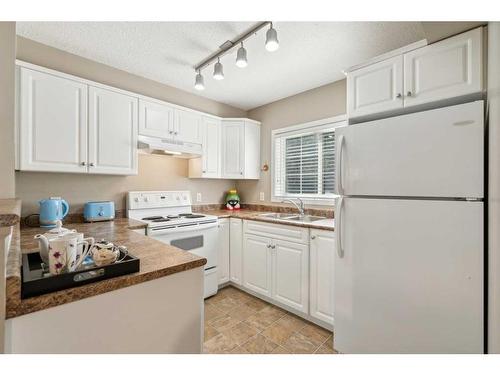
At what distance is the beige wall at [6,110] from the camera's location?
1.18m

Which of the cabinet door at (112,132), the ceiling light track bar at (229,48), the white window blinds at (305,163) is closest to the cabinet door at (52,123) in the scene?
the cabinet door at (112,132)

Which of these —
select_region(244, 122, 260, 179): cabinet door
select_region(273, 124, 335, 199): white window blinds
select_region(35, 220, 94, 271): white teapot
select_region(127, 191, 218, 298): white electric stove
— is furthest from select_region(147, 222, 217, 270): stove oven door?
select_region(35, 220, 94, 271): white teapot

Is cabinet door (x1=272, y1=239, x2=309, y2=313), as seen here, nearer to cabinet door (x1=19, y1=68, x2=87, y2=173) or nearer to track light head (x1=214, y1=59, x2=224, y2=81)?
track light head (x1=214, y1=59, x2=224, y2=81)

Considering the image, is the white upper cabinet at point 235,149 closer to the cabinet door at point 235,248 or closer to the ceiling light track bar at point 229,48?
the cabinet door at point 235,248

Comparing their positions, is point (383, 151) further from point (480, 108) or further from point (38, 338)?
point (38, 338)

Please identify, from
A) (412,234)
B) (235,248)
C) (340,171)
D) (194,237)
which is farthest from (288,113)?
(412,234)

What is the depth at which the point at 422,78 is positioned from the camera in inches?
54.6

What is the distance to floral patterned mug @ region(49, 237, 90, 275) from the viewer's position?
769mm

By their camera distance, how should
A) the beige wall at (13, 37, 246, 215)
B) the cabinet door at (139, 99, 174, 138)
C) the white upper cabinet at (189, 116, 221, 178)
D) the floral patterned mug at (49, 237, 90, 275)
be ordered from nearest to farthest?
1. the floral patterned mug at (49, 237, 90, 275)
2. the beige wall at (13, 37, 246, 215)
3. the cabinet door at (139, 99, 174, 138)
4. the white upper cabinet at (189, 116, 221, 178)

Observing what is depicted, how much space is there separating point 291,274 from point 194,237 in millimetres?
1014

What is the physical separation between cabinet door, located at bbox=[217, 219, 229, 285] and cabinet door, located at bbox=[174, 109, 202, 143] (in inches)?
40.0

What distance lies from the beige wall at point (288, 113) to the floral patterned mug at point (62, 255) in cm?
253

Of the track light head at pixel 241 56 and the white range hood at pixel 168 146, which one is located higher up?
the track light head at pixel 241 56
